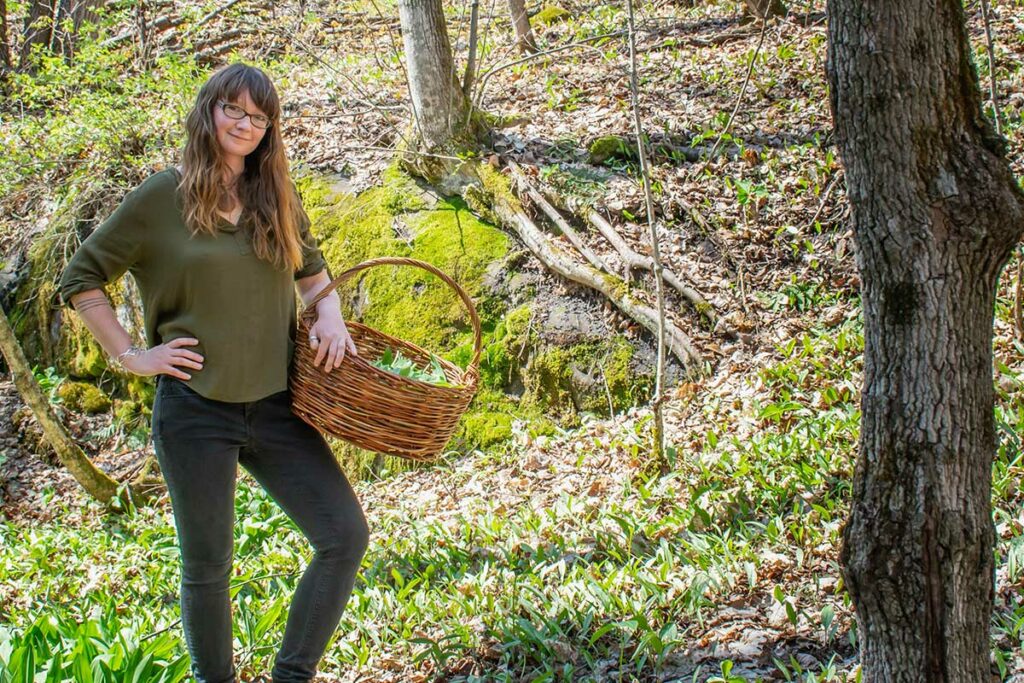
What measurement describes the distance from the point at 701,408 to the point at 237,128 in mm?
3267

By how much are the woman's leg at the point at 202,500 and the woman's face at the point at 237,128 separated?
78cm

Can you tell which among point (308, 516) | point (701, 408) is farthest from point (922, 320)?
point (701, 408)

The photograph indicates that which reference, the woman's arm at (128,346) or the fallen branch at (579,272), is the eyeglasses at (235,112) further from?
the fallen branch at (579,272)

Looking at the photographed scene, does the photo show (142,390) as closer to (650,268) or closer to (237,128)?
(650,268)

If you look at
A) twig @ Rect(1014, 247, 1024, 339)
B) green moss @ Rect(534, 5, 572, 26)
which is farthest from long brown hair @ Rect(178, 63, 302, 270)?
green moss @ Rect(534, 5, 572, 26)

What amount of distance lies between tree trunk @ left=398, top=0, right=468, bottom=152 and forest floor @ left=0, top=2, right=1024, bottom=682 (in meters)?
0.41

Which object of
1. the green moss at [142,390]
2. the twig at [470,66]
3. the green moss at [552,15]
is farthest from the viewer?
the green moss at [552,15]

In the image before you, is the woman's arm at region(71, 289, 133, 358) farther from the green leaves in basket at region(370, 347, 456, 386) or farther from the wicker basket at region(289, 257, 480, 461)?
the green leaves in basket at region(370, 347, 456, 386)

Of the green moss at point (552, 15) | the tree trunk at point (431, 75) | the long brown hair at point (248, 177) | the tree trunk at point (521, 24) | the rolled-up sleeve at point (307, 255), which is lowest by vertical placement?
the rolled-up sleeve at point (307, 255)

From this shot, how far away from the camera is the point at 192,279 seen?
107 inches

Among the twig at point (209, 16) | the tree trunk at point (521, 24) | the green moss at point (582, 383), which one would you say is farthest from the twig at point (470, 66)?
the twig at point (209, 16)

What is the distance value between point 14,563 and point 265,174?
382cm

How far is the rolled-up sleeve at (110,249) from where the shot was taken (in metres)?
2.69

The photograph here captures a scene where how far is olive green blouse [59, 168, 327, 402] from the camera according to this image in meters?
2.71
